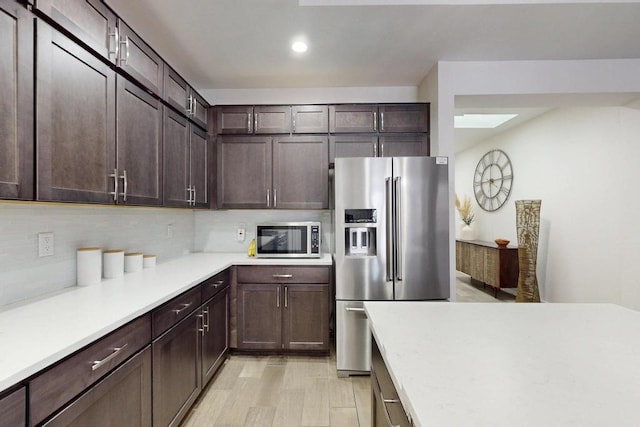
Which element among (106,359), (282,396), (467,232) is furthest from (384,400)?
(467,232)

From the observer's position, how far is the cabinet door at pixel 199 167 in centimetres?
280

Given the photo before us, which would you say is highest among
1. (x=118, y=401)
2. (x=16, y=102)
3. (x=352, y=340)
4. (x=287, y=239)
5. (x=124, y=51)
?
(x=124, y=51)

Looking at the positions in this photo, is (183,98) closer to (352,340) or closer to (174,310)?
(174,310)

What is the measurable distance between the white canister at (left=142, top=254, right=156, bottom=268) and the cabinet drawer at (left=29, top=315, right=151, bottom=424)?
1128mm

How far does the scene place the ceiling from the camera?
209cm

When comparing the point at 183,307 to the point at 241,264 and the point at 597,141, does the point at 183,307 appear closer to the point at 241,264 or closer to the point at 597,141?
the point at 241,264

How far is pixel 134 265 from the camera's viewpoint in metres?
2.31

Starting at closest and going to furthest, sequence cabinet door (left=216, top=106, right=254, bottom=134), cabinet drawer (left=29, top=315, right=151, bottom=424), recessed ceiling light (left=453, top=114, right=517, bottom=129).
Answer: cabinet drawer (left=29, top=315, right=151, bottom=424)
cabinet door (left=216, top=106, right=254, bottom=134)
recessed ceiling light (left=453, top=114, right=517, bottom=129)

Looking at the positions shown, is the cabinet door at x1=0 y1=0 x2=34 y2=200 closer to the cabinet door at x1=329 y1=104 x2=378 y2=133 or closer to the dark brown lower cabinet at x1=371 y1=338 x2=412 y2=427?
the dark brown lower cabinet at x1=371 y1=338 x2=412 y2=427

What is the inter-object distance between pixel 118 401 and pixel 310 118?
2.57 m

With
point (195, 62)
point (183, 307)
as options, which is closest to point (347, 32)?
point (195, 62)

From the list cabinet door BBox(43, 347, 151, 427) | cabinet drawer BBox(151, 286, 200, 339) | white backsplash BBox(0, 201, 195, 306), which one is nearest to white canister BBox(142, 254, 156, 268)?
white backsplash BBox(0, 201, 195, 306)

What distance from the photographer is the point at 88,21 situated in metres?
1.52

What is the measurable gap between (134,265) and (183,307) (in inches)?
26.1
